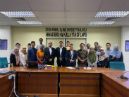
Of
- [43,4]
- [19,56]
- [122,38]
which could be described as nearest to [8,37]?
[19,56]

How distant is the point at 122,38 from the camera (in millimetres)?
5758

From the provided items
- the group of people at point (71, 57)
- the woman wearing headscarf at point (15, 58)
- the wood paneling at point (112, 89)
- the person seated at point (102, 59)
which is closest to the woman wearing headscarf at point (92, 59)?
the group of people at point (71, 57)

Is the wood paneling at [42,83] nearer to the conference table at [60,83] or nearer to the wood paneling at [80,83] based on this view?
the conference table at [60,83]

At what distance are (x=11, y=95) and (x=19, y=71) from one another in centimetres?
56

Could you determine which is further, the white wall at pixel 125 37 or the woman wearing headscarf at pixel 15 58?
the white wall at pixel 125 37

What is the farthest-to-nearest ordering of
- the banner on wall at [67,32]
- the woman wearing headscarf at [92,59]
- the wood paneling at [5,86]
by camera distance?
1. the banner on wall at [67,32]
2. the woman wearing headscarf at [92,59]
3. the wood paneling at [5,86]

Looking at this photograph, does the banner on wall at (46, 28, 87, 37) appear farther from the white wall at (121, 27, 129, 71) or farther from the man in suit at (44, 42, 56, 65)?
the man in suit at (44, 42, 56, 65)

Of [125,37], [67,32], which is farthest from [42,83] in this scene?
[125,37]

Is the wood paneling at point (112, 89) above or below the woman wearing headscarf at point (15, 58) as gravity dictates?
below

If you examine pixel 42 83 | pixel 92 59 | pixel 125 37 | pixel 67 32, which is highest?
pixel 67 32

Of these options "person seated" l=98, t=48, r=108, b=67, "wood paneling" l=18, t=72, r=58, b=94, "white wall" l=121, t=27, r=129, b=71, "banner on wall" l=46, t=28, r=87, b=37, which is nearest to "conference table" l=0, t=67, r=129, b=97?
"wood paneling" l=18, t=72, r=58, b=94

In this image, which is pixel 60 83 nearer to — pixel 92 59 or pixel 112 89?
pixel 112 89

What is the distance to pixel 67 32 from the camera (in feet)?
19.7

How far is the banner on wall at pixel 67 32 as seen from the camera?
597 centimetres
